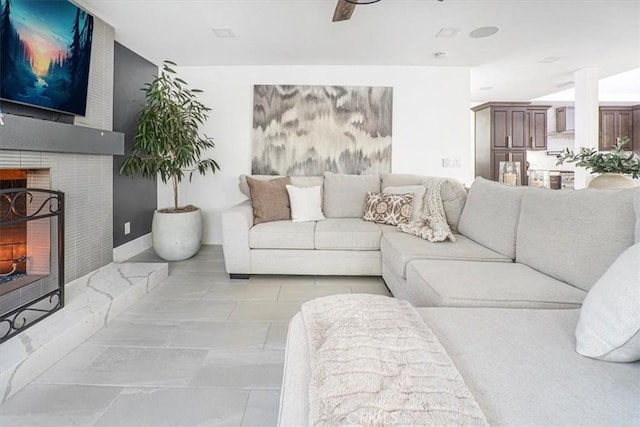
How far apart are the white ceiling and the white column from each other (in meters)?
0.19

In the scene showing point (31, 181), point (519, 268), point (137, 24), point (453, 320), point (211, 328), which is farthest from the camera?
point (137, 24)

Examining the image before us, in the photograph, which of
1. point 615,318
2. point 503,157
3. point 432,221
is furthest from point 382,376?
point 503,157

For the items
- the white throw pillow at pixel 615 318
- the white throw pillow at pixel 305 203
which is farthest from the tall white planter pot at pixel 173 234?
the white throw pillow at pixel 615 318

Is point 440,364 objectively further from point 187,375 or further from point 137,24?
point 137,24

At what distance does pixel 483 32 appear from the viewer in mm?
3318

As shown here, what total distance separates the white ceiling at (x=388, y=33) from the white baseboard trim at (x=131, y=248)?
2.15 metres

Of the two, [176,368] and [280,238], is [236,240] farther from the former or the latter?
[176,368]

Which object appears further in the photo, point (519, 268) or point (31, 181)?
point (31, 181)

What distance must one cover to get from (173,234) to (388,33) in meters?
3.02

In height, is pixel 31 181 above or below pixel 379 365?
above

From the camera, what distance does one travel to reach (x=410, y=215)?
320 cm

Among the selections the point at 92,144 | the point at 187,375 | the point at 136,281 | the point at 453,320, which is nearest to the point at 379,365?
the point at 453,320

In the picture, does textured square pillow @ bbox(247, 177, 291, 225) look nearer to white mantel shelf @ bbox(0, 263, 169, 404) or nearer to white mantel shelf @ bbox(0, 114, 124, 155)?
white mantel shelf @ bbox(0, 263, 169, 404)

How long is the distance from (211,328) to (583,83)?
18.4 ft
